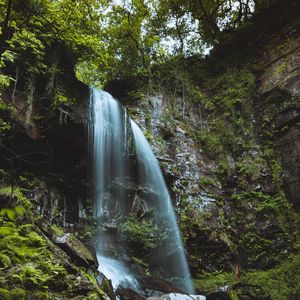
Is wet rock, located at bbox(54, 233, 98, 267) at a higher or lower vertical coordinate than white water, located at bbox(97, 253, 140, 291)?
higher

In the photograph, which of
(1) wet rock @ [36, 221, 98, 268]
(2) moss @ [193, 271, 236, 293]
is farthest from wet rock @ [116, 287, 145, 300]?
(2) moss @ [193, 271, 236, 293]

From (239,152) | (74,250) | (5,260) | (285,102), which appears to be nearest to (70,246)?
(74,250)

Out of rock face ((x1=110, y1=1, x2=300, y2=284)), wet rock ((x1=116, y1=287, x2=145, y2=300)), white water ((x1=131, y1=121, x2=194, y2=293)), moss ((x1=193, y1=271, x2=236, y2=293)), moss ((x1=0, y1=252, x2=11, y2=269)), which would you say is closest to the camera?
moss ((x1=0, y1=252, x2=11, y2=269))

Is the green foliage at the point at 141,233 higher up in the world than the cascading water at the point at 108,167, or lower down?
lower down

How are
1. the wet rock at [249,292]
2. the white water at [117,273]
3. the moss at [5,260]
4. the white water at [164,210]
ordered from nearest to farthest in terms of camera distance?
the moss at [5,260], the white water at [117,273], the wet rock at [249,292], the white water at [164,210]

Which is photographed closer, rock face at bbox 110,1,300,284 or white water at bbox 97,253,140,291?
white water at bbox 97,253,140,291

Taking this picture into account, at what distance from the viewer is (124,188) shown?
10.0 meters

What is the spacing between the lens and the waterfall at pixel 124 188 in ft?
30.7

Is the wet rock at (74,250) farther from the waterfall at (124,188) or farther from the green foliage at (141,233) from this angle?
the green foliage at (141,233)

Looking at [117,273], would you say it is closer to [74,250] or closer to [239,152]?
[74,250]

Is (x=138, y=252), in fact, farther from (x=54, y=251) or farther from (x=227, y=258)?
(x=54, y=251)

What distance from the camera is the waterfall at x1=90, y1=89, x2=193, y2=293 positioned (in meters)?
9.34

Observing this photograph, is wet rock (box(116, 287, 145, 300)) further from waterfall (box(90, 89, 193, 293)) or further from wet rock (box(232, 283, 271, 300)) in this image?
wet rock (box(232, 283, 271, 300))

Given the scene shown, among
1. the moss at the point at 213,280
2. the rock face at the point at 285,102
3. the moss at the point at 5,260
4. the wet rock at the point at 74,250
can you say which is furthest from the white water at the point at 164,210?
the moss at the point at 5,260
